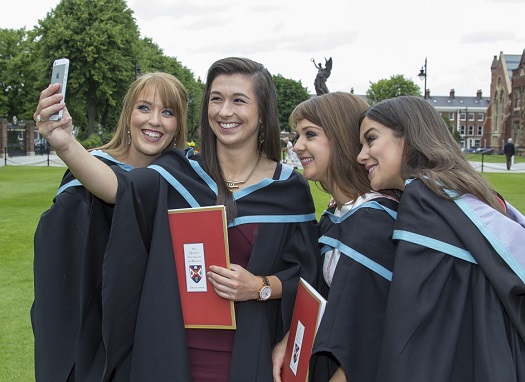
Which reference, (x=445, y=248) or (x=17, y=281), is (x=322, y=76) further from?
(x=445, y=248)

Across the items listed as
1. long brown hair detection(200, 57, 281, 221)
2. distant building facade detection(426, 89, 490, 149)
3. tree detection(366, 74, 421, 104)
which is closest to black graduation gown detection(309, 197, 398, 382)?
long brown hair detection(200, 57, 281, 221)

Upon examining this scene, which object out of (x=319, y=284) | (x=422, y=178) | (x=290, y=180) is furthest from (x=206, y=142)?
(x=422, y=178)

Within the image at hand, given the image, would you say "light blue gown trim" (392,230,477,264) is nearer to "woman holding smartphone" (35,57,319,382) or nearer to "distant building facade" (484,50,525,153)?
"woman holding smartphone" (35,57,319,382)

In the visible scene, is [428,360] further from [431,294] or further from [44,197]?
[44,197]

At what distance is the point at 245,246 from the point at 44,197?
1534 cm

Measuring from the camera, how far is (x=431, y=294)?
206 centimetres

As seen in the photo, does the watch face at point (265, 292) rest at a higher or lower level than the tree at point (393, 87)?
lower

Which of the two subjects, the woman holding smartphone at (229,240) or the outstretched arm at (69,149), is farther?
the woman holding smartphone at (229,240)

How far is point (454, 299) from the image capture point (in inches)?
82.7

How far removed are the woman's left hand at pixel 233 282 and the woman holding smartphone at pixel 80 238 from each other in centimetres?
56

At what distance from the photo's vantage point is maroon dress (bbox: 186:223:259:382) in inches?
101

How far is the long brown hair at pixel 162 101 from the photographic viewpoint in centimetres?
327

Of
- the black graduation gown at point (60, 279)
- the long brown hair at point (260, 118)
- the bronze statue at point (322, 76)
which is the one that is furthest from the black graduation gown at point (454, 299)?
the bronze statue at point (322, 76)

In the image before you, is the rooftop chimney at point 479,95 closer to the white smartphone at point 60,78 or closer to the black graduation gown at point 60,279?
the black graduation gown at point 60,279
